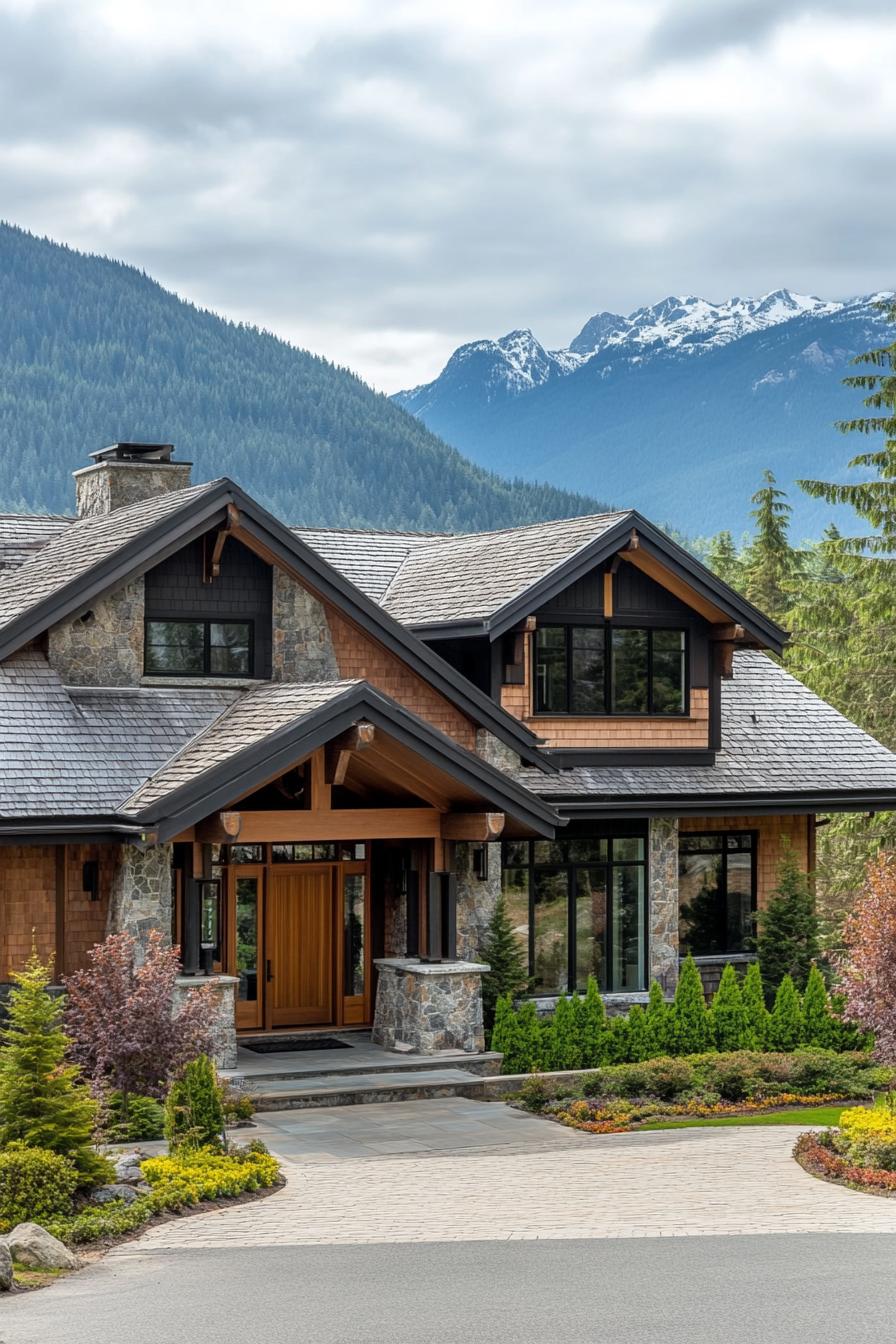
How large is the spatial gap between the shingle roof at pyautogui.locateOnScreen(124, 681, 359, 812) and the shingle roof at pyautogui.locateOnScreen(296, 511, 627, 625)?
3203mm

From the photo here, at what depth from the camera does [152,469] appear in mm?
27094

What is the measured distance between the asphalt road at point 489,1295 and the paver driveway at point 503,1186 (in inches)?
23.7

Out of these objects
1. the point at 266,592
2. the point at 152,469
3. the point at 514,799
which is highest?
the point at 152,469

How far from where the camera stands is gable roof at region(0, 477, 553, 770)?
71.4 feet

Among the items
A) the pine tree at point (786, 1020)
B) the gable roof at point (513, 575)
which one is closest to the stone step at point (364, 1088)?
the pine tree at point (786, 1020)

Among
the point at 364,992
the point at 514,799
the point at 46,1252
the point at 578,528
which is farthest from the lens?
the point at 578,528

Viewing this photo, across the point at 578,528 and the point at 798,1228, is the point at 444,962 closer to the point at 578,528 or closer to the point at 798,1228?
the point at 578,528

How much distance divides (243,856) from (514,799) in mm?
3592

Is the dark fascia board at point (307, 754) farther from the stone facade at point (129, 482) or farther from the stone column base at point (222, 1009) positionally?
the stone facade at point (129, 482)

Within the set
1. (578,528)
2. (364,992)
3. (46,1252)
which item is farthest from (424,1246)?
(578,528)

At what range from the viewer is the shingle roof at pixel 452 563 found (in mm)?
24766

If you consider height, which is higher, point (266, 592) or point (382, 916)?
point (266, 592)

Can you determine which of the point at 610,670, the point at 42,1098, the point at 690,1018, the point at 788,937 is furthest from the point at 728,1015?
the point at 42,1098

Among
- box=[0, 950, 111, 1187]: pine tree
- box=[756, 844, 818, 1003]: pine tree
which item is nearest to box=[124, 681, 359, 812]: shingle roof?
box=[0, 950, 111, 1187]: pine tree
